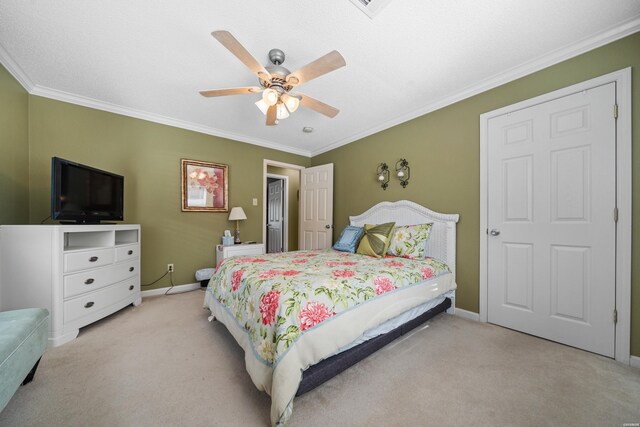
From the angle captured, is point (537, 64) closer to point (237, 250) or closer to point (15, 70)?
point (237, 250)

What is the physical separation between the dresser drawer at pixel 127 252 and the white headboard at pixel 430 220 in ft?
10.1

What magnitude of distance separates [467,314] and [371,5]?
2.92m

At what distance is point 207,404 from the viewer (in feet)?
4.31

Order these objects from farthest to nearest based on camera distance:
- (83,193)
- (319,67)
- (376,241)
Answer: (376,241) → (83,193) → (319,67)

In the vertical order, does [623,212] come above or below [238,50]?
below

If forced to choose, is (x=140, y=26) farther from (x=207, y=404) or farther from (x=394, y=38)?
(x=207, y=404)

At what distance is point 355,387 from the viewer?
57.4 inches

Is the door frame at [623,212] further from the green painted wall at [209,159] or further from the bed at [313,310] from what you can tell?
the bed at [313,310]

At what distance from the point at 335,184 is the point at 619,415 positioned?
144 inches

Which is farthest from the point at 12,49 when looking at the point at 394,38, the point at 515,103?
the point at 515,103

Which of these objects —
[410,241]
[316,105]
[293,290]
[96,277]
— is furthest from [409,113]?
[96,277]

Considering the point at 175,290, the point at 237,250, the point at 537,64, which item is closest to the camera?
the point at 537,64

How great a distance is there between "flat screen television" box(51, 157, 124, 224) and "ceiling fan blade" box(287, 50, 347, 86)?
2.18 m

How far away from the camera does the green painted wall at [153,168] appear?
2.60 m
